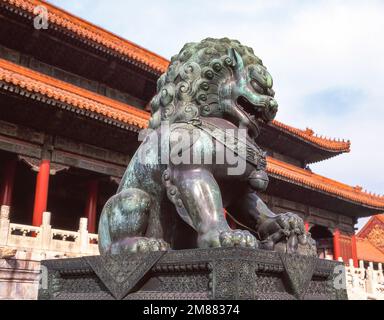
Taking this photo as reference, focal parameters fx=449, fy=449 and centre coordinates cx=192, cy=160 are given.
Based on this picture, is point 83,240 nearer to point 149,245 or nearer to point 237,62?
point 149,245


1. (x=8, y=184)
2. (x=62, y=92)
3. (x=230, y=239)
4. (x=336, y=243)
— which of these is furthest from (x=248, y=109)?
(x=336, y=243)

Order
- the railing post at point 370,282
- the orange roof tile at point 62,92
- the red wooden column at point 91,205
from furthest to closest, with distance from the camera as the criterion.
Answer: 1. the railing post at point 370,282
2. the red wooden column at point 91,205
3. the orange roof tile at point 62,92

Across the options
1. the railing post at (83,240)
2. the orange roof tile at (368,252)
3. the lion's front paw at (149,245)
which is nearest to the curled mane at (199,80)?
the lion's front paw at (149,245)

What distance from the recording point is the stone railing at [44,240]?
26.1 feet

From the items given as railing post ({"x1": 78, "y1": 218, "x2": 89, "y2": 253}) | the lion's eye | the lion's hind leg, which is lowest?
→ the lion's hind leg

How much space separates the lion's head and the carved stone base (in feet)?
2.82

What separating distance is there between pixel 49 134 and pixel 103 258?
8937 mm

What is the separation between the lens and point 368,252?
26.4m

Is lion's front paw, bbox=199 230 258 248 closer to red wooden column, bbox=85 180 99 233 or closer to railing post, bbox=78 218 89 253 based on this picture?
railing post, bbox=78 218 89 253

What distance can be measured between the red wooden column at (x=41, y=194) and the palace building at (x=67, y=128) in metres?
0.02

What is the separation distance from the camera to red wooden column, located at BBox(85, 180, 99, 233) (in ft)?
38.1

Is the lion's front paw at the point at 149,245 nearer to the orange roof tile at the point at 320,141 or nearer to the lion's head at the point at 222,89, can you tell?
the lion's head at the point at 222,89

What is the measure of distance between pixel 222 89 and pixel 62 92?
8.87m

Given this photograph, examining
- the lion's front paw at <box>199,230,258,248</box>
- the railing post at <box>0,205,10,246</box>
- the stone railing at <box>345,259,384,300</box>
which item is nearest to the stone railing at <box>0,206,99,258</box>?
the railing post at <box>0,205,10,246</box>
